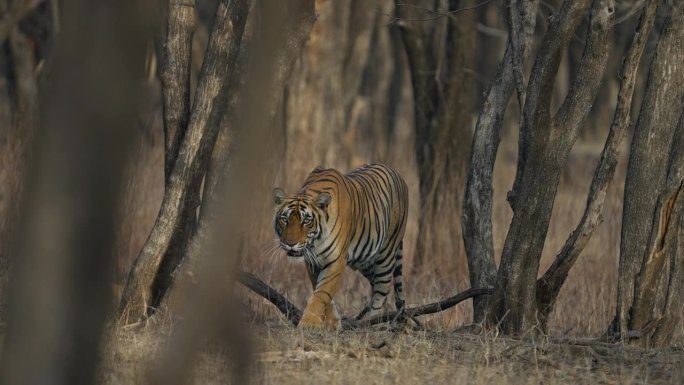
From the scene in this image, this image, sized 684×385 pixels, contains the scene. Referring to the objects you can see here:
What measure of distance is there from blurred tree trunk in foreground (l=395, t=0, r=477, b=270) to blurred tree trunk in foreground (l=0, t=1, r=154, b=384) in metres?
7.96

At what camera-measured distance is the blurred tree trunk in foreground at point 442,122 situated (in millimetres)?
11086

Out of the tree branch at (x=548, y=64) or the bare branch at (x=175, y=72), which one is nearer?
the tree branch at (x=548, y=64)

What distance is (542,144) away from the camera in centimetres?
674

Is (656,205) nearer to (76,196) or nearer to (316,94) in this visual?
(76,196)

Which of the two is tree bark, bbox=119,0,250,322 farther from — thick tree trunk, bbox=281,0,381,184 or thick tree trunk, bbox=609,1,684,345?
thick tree trunk, bbox=281,0,381,184

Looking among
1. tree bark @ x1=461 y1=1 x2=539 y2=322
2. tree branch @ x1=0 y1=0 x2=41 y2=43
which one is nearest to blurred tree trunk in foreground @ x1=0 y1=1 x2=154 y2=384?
tree bark @ x1=461 y1=1 x2=539 y2=322

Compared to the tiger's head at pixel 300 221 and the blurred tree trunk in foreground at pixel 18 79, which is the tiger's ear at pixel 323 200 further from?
the blurred tree trunk in foreground at pixel 18 79

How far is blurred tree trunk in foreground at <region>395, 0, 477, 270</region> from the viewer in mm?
11086

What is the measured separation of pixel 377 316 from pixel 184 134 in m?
1.49

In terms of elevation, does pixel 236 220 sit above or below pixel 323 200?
below

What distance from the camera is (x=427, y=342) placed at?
20.5 ft

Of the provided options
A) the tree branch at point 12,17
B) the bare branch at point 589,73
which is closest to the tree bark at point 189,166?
the bare branch at point 589,73

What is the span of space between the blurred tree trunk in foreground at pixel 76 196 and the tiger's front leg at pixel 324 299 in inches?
160

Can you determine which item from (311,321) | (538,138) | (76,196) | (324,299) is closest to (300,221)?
(324,299)
